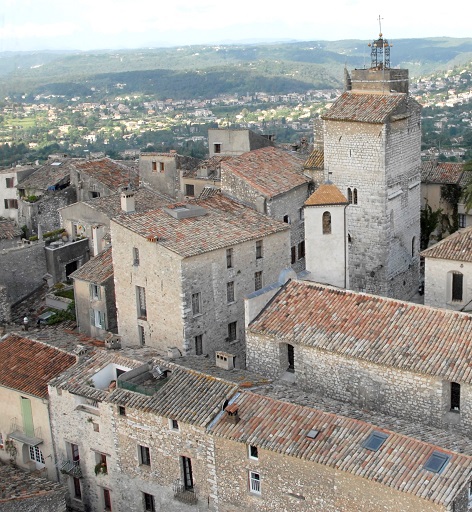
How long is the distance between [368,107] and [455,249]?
10.6 metres

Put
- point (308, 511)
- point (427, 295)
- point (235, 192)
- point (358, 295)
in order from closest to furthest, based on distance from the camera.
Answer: point (308, 511) < point (358, 295) < point (427, 295) < point (235, 192)

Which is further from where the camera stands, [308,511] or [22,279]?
[22,279]

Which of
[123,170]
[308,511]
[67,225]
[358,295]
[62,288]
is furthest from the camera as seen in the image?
[123,170]

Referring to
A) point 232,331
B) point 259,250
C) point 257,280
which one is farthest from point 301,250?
point 232,331

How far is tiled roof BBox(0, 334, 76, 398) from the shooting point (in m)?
36.6

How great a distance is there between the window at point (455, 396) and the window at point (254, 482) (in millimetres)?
7018

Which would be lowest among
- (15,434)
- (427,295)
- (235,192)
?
(15,434)

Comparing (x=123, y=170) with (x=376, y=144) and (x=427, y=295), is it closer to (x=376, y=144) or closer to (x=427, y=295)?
(x=376, y=144)

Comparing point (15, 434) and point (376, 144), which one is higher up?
point (376, 144)

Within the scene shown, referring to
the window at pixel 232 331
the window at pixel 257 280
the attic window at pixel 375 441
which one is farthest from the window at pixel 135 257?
the attic window at pixel 375 441

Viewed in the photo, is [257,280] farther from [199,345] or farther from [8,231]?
[8,231]

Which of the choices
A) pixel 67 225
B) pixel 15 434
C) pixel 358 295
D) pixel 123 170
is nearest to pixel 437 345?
pixel 358 295

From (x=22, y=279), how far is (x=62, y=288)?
2.58 metres

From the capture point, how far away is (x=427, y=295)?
41906 mm
